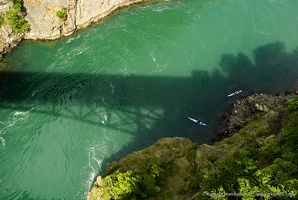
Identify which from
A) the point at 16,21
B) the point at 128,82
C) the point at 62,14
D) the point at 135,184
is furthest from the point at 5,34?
the point at 135,184

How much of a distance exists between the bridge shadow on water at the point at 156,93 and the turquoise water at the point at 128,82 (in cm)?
6

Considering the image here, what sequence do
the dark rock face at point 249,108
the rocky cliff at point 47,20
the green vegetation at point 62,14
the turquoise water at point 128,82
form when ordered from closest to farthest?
the turquoise water at point 128,82 → the dark rock face at point 249,108 → the rocky cliff at point 47,20 → the green vegetation at point 62,14

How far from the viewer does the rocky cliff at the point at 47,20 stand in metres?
19.4

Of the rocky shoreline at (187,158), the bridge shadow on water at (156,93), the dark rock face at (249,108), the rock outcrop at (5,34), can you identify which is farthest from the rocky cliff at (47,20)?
the dark rock face at (249,108)

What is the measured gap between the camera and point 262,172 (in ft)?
27.2

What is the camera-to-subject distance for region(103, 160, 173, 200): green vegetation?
33.8 feet

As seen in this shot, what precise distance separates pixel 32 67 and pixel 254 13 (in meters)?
17.0

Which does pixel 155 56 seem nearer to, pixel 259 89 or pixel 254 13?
pixel 259 89

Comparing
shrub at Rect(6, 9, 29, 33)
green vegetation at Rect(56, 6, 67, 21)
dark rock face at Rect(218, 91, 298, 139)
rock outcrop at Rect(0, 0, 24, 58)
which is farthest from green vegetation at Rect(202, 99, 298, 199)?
shrub at Rect(6, 9, 29, 33)

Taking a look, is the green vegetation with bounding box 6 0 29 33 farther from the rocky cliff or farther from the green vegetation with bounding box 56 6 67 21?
the green vegetation with bounding box 56 6 67 21

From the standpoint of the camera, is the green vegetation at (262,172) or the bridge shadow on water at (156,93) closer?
Result: the green vegetation at (262,172)

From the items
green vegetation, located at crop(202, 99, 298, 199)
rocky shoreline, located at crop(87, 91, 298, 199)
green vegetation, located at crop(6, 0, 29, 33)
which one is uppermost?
green vegetation, located at crop(202, 99, 298, 199)

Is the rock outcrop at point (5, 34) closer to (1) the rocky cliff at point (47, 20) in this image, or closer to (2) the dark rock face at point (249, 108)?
(1) the rocky cliff at point (47, 20)

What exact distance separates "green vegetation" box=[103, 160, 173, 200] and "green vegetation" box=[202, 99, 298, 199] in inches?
80.9
